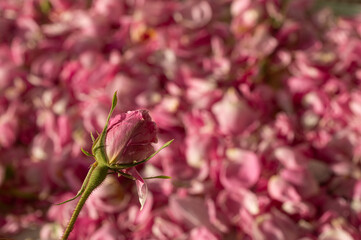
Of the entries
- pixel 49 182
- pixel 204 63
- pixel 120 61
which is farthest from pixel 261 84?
pixel 49 182

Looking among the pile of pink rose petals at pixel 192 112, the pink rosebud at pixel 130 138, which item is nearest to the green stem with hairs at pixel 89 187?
the pink rosebud at pixel 130 138

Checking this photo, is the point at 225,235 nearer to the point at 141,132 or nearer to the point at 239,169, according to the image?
the point at 239,169

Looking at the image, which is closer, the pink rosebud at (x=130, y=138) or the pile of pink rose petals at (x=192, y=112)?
the pink rosebud at (x=130, y=138)

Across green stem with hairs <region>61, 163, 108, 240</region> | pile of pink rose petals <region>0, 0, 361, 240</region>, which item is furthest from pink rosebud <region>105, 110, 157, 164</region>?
pile of pink rose petals <region>0, 0, 361, 240</region>

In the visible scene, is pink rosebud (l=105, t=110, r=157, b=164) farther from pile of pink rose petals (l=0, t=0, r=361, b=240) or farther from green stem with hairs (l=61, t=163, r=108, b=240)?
pile of pink rose petals (l=0, t=0, r=361, b=240)

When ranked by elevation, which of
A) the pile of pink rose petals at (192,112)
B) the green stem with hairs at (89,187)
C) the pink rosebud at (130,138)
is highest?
the pink rosebud at (130,138)

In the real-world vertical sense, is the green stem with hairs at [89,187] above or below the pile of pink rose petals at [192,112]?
above

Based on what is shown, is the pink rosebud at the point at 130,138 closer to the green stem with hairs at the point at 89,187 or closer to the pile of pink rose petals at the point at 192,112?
the green stem with hairs at the point at 89,187
